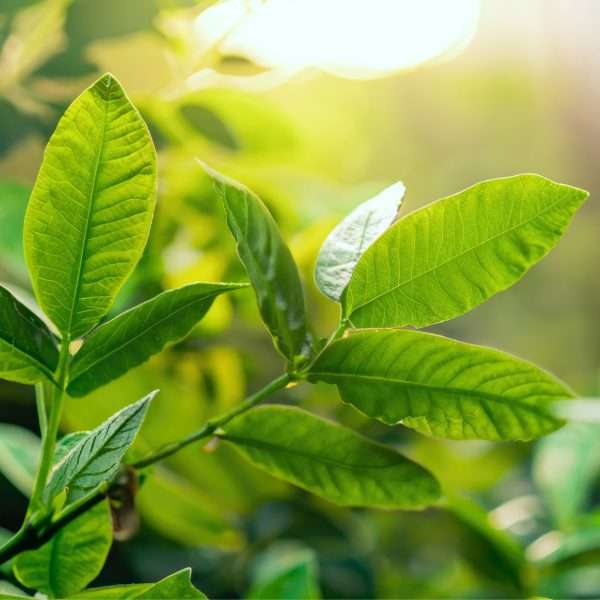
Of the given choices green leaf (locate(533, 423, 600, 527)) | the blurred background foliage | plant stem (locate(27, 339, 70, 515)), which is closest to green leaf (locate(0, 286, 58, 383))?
plant stem (locate(27, 339, 70, 515))

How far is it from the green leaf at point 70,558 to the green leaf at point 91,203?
0.07 meters

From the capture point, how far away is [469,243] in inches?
8.6

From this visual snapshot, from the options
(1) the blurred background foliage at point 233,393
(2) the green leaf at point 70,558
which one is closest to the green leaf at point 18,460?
(1) the blurred background foliage at point 233,393

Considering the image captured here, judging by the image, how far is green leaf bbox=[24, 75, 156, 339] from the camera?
8.1 inches

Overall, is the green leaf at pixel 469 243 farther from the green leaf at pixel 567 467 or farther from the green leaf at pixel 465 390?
the green leaf at pixel 567 467

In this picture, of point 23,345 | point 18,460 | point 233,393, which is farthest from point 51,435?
point 233,393

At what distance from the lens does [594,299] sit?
128 cm

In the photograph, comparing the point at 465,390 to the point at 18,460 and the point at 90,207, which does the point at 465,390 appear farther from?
the point at 18,460

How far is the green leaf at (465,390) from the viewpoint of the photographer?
222mm

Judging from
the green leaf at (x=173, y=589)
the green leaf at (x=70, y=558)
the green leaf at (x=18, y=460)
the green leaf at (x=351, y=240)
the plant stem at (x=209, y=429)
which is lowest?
the green leaf at (x=18, y=460)

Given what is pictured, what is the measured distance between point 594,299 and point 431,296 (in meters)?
1.14

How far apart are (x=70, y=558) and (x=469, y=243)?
0.15 m

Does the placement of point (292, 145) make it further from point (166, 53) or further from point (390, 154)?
point (390, 154)

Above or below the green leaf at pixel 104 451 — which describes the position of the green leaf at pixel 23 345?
above
